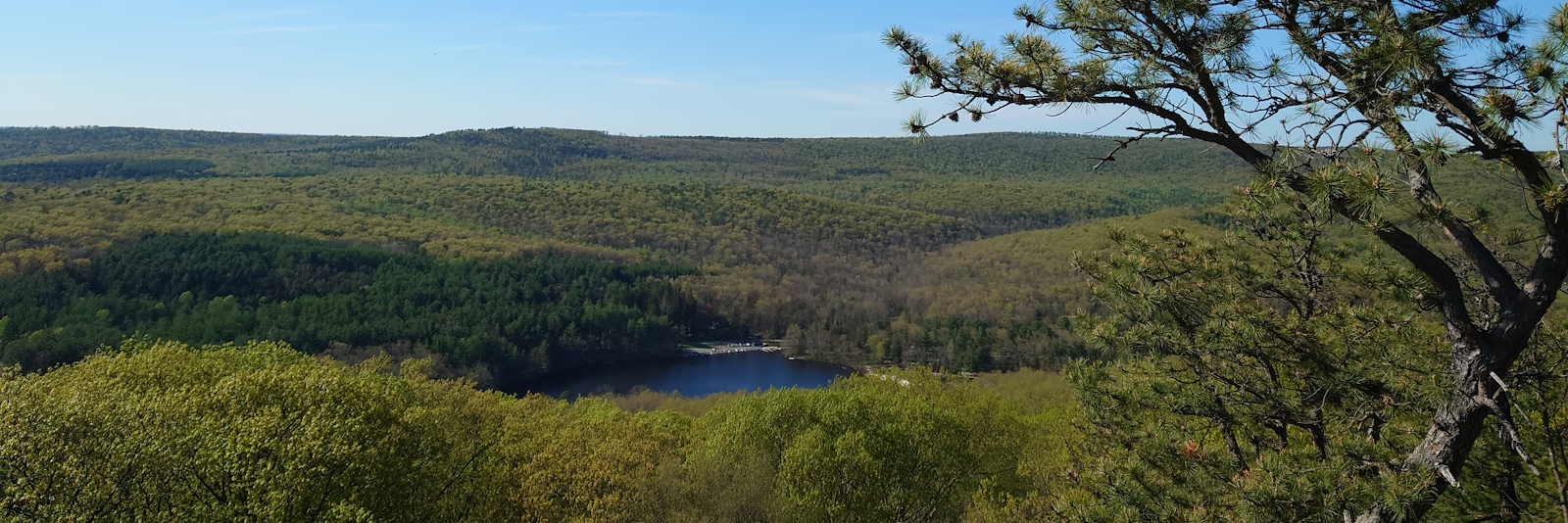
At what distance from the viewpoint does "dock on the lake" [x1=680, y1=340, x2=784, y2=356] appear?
102000mm

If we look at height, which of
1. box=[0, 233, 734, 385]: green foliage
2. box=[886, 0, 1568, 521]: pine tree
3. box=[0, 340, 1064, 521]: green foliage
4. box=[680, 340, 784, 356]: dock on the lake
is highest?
box=[886, 0, 1568, 521]: pine tree

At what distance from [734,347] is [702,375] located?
1643cm

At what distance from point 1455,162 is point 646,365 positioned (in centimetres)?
9347

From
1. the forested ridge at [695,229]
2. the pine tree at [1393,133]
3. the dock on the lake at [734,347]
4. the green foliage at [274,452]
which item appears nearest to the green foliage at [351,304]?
the forested ridge at [695,229]

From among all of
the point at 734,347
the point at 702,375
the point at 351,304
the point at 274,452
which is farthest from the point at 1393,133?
the point at 734,347

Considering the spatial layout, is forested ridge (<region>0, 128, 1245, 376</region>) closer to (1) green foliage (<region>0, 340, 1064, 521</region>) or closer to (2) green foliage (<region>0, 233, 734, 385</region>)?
(2) green foliage (<region>0, 233, 734, 385</region>)

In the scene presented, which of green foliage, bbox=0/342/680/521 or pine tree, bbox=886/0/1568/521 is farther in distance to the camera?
green foliage, bbox=0/342/680/521

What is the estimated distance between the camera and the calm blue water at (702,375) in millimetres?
81438

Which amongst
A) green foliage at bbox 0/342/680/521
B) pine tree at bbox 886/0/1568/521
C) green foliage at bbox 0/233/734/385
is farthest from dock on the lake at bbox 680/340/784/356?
pine tree at bbox 886/0/1568/521

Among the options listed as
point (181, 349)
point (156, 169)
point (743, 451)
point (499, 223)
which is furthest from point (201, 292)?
point (156, 169)

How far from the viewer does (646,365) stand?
95.2m

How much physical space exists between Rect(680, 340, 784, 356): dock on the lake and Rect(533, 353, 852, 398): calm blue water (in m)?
2.04

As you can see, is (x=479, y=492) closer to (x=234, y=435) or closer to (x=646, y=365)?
(x=234, y=435)

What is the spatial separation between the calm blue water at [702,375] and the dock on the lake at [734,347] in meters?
2.04
